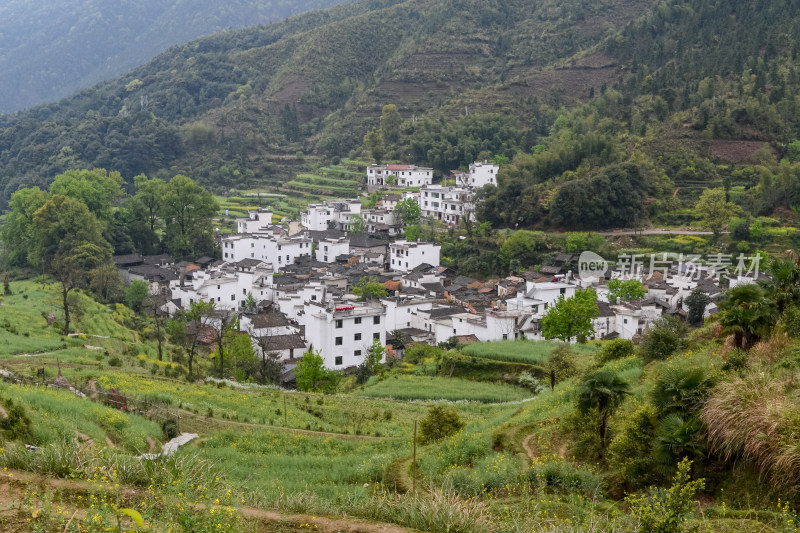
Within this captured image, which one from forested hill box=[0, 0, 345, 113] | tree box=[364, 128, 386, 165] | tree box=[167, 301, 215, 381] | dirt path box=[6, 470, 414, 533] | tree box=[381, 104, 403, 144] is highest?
forested hill box=[0, 0, 345, 113]

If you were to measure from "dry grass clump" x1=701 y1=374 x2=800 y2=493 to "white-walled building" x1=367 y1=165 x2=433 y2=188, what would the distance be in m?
51.9

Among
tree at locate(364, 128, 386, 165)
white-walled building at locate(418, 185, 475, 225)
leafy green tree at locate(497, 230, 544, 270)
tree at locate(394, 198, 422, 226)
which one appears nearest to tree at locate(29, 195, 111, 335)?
tree at locate(394, 198, 422, 226)

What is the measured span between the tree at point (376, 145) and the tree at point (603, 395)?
5545 cm

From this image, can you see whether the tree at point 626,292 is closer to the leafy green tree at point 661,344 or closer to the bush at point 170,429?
the leafy green tree at point 661,344

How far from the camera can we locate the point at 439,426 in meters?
12.8

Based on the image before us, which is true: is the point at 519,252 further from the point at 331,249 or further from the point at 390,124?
the point at 390,124

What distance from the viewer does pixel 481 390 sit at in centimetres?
2127

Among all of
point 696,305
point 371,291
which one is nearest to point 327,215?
point 371,291

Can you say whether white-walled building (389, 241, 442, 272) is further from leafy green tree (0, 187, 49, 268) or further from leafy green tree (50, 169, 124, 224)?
leafy green tree (0, 187, 49, 268)

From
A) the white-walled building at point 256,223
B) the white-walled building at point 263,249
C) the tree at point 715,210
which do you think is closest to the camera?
the tree at point 715,210

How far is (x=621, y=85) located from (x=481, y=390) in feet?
164

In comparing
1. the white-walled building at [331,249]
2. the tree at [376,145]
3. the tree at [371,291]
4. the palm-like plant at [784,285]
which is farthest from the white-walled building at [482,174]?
the palm-like plant at [784,285]

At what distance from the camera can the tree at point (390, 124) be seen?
68312 mm

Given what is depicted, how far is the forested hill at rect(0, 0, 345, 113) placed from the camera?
151 m
